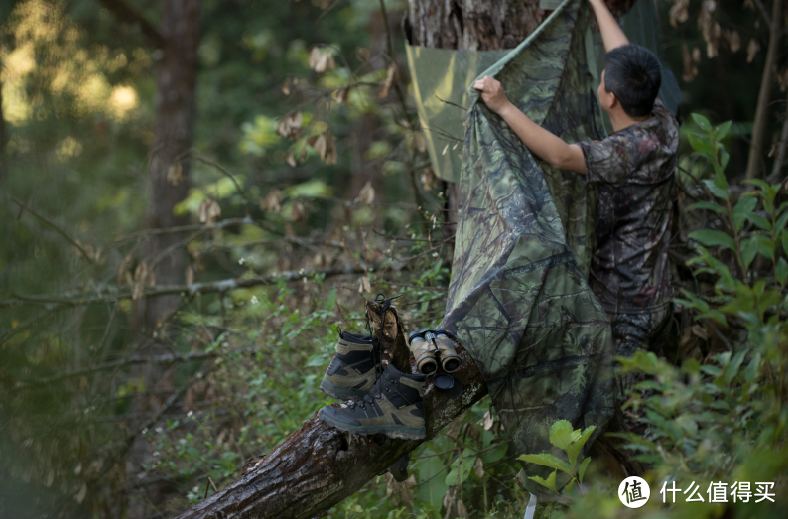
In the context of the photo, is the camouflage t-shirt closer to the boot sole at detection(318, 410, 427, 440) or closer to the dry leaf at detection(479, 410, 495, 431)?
the dry leaf at detection(479, 410, 495, 431)

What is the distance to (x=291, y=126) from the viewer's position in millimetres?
3717

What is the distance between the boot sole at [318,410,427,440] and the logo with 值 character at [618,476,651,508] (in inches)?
26.4

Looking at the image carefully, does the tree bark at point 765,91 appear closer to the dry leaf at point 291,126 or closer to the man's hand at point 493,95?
the man's hand at point 493,95

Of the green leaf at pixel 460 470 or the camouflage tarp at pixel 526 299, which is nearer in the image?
the camouflage tarp at pixel 526 299

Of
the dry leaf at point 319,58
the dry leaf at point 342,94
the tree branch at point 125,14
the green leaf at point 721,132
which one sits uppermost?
the tree branch at point 125,14

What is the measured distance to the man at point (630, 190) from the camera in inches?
103

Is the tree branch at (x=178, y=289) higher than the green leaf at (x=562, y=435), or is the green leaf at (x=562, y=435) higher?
the green leaf at (x=562, y=435)

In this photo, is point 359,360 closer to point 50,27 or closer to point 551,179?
point 551,179

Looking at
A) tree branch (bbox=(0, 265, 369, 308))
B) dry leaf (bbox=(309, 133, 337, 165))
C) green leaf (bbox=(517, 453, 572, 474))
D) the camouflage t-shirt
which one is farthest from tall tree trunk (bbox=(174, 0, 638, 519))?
dry leaf (bbox=(309, 133, 337, 165))

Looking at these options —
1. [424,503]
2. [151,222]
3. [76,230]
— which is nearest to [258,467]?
[424,503]

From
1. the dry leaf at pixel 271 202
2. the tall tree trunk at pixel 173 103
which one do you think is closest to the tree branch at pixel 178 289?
the dry leaf at pixel 271 202

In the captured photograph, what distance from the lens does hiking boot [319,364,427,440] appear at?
2.00 meters

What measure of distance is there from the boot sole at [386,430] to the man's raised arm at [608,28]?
2248 mm

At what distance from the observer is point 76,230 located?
457 centimetres
